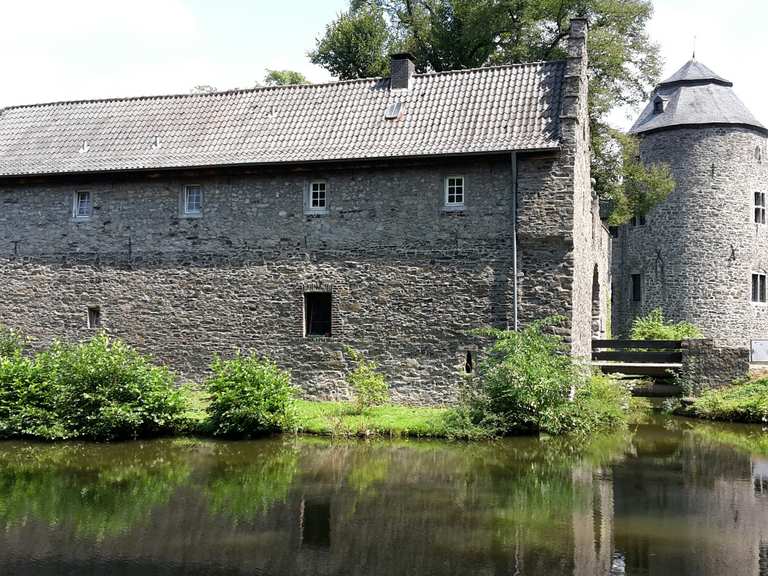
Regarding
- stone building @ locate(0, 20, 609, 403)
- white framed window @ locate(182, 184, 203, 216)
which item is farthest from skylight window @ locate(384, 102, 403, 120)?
white framed window @ locate(182, 184, 203, 216)

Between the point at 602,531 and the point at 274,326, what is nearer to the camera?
the point at 602,531

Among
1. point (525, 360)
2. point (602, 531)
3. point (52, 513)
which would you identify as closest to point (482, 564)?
point (602, 531)

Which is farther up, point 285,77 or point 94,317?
point 285,77

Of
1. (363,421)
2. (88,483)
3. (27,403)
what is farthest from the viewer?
(363,421)

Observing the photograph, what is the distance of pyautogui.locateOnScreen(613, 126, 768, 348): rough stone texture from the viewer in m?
32.6

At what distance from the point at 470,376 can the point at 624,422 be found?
3520 mm

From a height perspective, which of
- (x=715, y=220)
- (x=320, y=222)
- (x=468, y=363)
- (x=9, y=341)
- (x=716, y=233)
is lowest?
(x=468, y=363)

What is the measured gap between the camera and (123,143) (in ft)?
72.3

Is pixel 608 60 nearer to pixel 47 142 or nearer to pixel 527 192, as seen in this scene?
pixel 527 192

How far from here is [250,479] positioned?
12742mm

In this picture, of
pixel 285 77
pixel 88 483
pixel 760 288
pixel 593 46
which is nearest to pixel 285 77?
pixel 285 77

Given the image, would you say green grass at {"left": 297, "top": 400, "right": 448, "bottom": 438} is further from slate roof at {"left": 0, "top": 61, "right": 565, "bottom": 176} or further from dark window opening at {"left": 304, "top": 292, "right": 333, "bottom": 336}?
slate roof at {"left": 0, "top": 61, "right": 565, "bottom": 176}

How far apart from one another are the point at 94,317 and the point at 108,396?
5.81m

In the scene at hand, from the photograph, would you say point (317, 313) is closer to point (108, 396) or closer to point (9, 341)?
point (108, 396)
